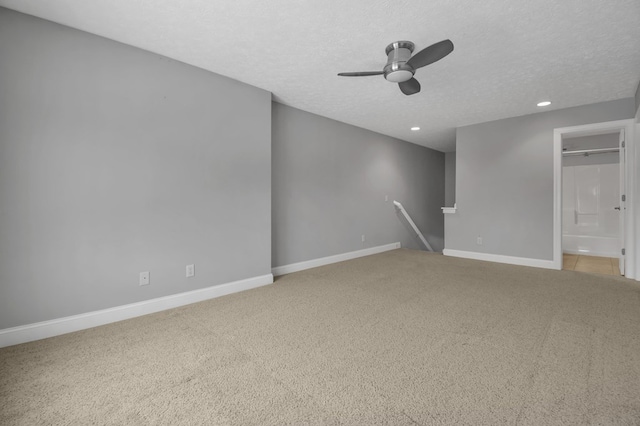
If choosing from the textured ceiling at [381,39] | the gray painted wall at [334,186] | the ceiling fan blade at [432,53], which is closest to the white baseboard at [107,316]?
the gray painted wall at [334,186]

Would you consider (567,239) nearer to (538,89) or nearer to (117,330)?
(538,89)

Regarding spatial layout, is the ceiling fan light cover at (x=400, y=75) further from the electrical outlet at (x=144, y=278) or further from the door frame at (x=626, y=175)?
the door frame at (x=626, y=175)

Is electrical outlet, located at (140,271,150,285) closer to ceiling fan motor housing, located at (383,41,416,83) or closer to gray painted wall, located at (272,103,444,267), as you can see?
gray painted wall, located at (272,103,444,267)

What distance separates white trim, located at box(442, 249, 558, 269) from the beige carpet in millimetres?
1328

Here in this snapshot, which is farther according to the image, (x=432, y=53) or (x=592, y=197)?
(x=592, y=197)

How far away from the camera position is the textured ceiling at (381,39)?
201 cm

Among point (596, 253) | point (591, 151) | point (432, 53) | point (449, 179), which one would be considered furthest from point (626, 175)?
point (449, 179)

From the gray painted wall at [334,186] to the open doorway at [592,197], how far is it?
10.3ft

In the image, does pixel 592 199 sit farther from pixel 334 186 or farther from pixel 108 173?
pixel 108 173

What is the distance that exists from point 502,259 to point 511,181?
4.33 feet

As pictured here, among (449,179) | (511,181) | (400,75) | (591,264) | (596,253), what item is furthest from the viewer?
(449,179)

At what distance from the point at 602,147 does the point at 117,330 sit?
846 centimetres

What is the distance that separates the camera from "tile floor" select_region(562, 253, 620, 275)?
171 inches

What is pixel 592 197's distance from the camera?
19.8 ft
